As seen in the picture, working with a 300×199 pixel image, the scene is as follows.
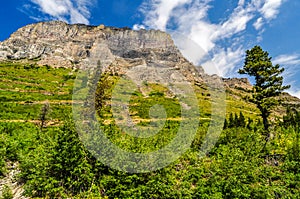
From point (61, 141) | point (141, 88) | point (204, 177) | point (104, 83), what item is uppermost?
point (141, 88)

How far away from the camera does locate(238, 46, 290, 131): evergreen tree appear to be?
24750 millimetres

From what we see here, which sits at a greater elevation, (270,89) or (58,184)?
(270,89)

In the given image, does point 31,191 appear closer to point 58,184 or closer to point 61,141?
point 58,184

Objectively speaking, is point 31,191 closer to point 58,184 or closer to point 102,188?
point 58,184

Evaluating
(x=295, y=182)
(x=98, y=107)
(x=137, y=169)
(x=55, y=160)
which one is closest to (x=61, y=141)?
(x=55, y=160)

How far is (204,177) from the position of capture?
16.8m

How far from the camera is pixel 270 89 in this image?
81.6ft

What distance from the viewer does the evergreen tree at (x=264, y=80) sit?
24.8 meters

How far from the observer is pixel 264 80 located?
1005 inches

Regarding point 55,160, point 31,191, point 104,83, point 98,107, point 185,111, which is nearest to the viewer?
point 31,191

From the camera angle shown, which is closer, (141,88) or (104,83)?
(104,83)

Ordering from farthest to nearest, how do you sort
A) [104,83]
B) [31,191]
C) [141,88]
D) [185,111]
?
[141,88] < [185,111] < [104,83] < [31,191]

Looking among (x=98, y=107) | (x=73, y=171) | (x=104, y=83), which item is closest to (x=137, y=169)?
(x=73, y=171)

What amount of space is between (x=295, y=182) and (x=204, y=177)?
212 inches
